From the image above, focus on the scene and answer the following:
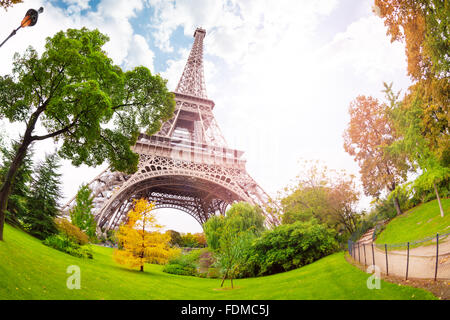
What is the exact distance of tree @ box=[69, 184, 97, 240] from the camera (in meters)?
25.2

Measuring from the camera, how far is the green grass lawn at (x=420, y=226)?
43.2ft

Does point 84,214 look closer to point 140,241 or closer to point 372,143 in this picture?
point 140,241

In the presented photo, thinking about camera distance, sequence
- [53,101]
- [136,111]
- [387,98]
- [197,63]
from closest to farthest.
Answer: [53,101] → [136,111] → [387,98] → [197,63]

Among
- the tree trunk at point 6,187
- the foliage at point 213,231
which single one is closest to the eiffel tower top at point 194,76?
the foliage at point 213,231

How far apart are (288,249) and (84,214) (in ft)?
67.7

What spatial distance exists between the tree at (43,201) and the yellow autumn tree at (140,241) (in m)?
4.86

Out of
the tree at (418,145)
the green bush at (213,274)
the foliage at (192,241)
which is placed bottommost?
the foliage at (192,241)

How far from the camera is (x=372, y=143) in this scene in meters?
23.9

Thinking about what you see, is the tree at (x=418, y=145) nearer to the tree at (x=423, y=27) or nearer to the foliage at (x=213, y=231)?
the tree at (x=423, y=27)

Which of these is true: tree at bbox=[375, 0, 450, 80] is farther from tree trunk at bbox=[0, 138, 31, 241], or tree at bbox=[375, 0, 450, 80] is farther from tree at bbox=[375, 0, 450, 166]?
tree trunk at bbox=[0, 138, 31, 241]
